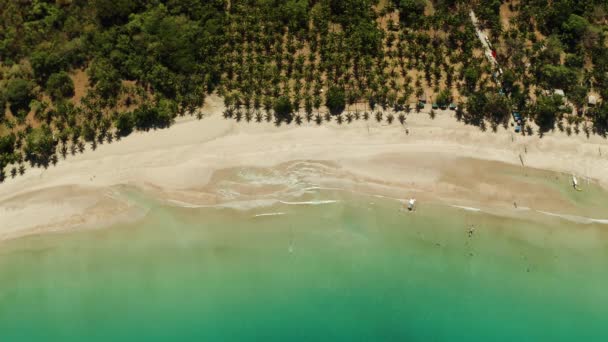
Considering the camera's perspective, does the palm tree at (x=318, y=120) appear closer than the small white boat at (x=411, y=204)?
No

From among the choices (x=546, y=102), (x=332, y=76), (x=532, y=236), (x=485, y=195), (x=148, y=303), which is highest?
(x=332, y=76)

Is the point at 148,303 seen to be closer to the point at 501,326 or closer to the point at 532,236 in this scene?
the point at 501,326

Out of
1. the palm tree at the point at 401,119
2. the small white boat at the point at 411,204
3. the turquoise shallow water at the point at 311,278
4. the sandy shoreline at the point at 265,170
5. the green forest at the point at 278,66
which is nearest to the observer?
the turquoise shallow water at the point at 311,278

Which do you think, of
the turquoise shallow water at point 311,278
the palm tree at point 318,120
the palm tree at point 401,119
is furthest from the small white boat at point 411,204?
the palm tree at point 318,120

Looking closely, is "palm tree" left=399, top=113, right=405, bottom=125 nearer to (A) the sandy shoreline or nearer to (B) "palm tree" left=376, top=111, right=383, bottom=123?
(A) the sandy shoreline

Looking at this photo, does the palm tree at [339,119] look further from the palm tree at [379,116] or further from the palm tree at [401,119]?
the palm tree at [401,119]

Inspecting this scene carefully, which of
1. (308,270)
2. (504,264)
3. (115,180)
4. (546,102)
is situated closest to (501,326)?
(504,264)

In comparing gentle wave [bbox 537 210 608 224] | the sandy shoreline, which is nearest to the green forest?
the sandy shoreline
